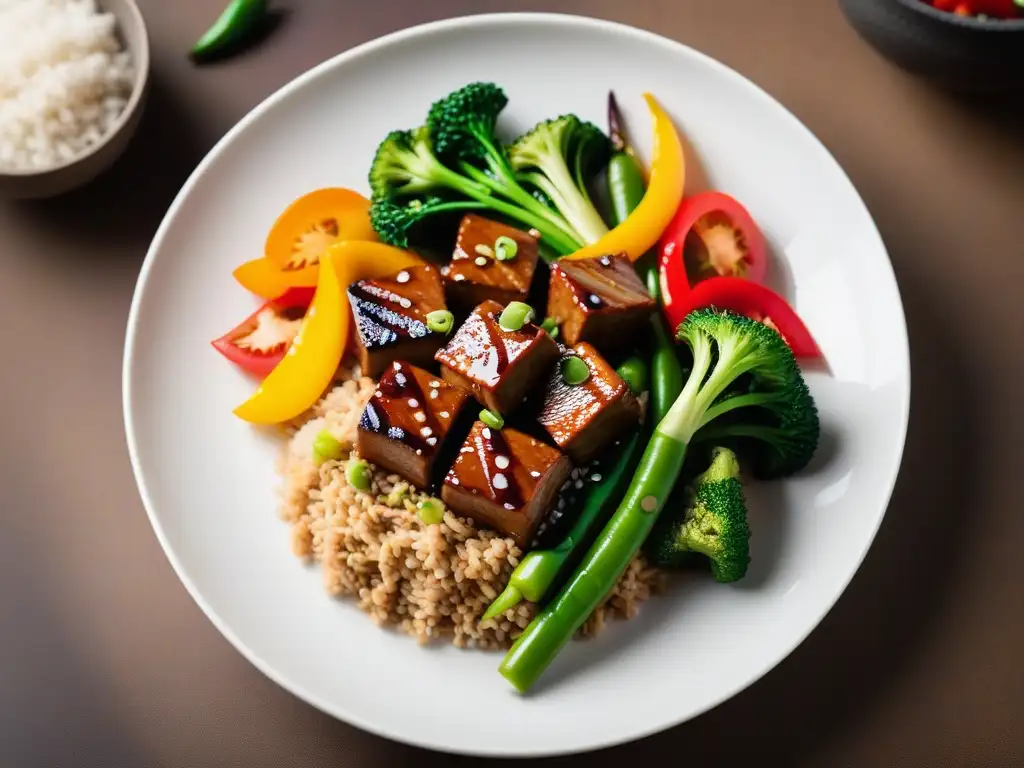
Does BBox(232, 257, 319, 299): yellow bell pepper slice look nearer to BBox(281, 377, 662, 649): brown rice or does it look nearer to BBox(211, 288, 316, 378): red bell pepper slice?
BBox(211, 288, 316, 378): red bell pepper slice

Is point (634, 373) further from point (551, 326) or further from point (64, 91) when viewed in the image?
point (64, 91)

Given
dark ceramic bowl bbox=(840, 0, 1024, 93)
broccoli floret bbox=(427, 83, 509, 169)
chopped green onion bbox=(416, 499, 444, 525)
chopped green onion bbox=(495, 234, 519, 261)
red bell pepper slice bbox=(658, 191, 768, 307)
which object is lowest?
chopped green onion bbox=(416, 499, 444, 525)

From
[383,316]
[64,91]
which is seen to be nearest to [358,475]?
[383,316]

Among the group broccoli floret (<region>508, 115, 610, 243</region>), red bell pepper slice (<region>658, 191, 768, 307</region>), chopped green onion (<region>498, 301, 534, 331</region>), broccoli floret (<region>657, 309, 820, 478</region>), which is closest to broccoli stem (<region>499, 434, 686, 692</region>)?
broccoli floret (<region>657, 309, 820, 478</region>)

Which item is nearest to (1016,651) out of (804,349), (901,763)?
(901,763)

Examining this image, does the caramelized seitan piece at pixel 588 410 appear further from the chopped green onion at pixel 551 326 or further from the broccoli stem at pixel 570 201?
the broccoli stem at pixel 570 201

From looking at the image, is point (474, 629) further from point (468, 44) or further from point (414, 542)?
point (468, 44)
